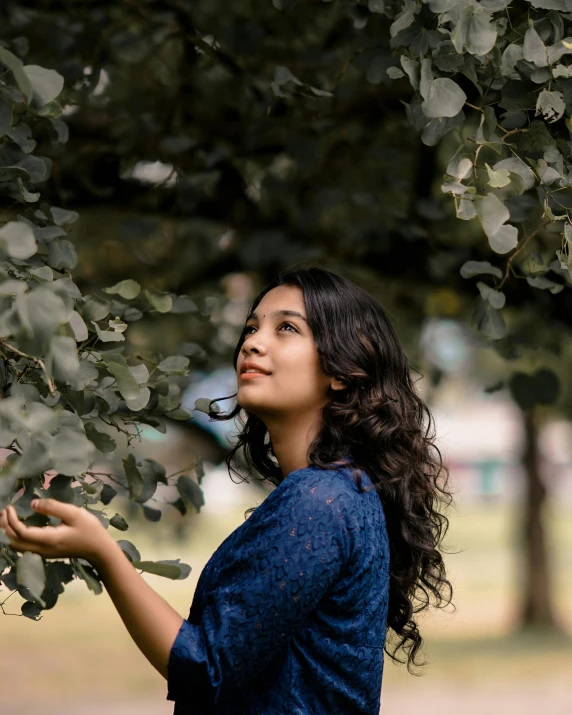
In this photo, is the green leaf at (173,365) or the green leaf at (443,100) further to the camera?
the green leaf at (173,365)

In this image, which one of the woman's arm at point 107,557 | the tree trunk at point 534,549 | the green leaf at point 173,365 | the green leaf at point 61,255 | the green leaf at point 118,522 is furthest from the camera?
the tree trunk at point 534,549

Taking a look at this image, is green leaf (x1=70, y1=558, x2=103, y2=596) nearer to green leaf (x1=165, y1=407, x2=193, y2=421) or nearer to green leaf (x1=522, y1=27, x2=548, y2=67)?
green leaf (x1=165, y1=407, x2=193, y2=421)

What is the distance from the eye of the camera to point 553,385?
317cm

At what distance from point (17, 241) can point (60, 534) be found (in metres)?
0.41

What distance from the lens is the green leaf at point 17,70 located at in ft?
4.51

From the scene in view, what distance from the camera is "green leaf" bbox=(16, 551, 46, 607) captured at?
1424 millimetres

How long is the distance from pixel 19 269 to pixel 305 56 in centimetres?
157

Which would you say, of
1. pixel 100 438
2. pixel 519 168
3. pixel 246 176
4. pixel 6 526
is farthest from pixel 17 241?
pixel 246 176

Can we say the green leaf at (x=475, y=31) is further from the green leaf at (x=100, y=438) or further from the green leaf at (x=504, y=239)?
the green leaf at (x=100, y=438)

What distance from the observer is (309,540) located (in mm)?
1690

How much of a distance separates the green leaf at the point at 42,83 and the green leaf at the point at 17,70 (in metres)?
0.11

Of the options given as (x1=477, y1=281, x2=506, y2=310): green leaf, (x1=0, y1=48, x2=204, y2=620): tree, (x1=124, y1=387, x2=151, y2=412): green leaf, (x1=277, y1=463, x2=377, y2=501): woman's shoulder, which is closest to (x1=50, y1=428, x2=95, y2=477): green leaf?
(x1=0, y1=48, x2=204, y2=620): tree

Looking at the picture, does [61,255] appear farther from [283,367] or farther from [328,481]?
[328,481]

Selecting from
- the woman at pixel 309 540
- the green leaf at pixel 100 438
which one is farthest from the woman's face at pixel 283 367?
the green leaf at pixel 100 438
